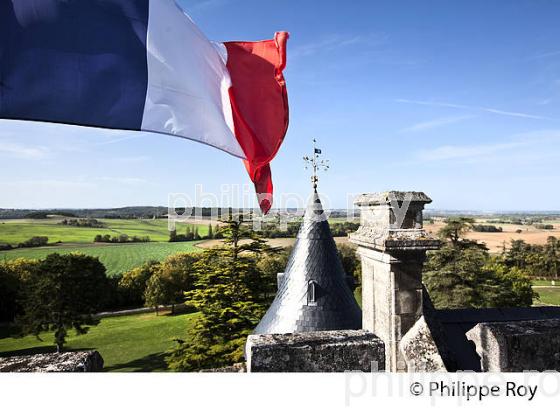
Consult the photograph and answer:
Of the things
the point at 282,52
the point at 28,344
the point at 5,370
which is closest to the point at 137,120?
the point at 282,52

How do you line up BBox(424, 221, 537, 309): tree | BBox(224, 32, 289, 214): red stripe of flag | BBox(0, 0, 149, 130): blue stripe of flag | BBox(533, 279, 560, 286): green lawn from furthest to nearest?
BBox(533, 279, 560, 286): green lawn < BBox(424, 221, 537, 309): tree < BBox(224, 32, 289, 214): red stripe of flag < BBox(0, 0, 149, 130): blue stripe of flag

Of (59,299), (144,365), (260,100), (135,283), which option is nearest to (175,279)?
(135,283)

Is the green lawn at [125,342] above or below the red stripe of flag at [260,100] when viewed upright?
below

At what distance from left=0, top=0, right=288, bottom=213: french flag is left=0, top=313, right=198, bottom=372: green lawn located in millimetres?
23701

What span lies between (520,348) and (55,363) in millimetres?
3654

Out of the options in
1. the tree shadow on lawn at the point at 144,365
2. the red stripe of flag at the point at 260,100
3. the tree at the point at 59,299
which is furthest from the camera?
the tree at the point at 59,299

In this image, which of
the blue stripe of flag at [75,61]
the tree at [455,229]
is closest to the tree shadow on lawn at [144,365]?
the tree at [455,229]

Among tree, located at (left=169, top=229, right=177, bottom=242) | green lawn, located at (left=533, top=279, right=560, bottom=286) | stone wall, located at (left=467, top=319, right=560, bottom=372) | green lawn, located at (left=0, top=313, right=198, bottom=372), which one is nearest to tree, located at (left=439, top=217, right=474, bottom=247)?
green lawn, located at (left=0, top=313, right=198, bottom=372)

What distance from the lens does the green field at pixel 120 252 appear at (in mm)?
46531

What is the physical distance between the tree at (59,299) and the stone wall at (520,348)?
30.4 metres

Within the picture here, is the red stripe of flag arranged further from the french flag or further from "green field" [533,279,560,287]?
"green field" [533,279,560,287]

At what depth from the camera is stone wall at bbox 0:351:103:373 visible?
9.16 feet

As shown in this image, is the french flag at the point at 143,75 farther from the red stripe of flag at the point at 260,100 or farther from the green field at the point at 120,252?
the green field at the point at 120,252

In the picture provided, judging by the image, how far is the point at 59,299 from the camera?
89.6ft
